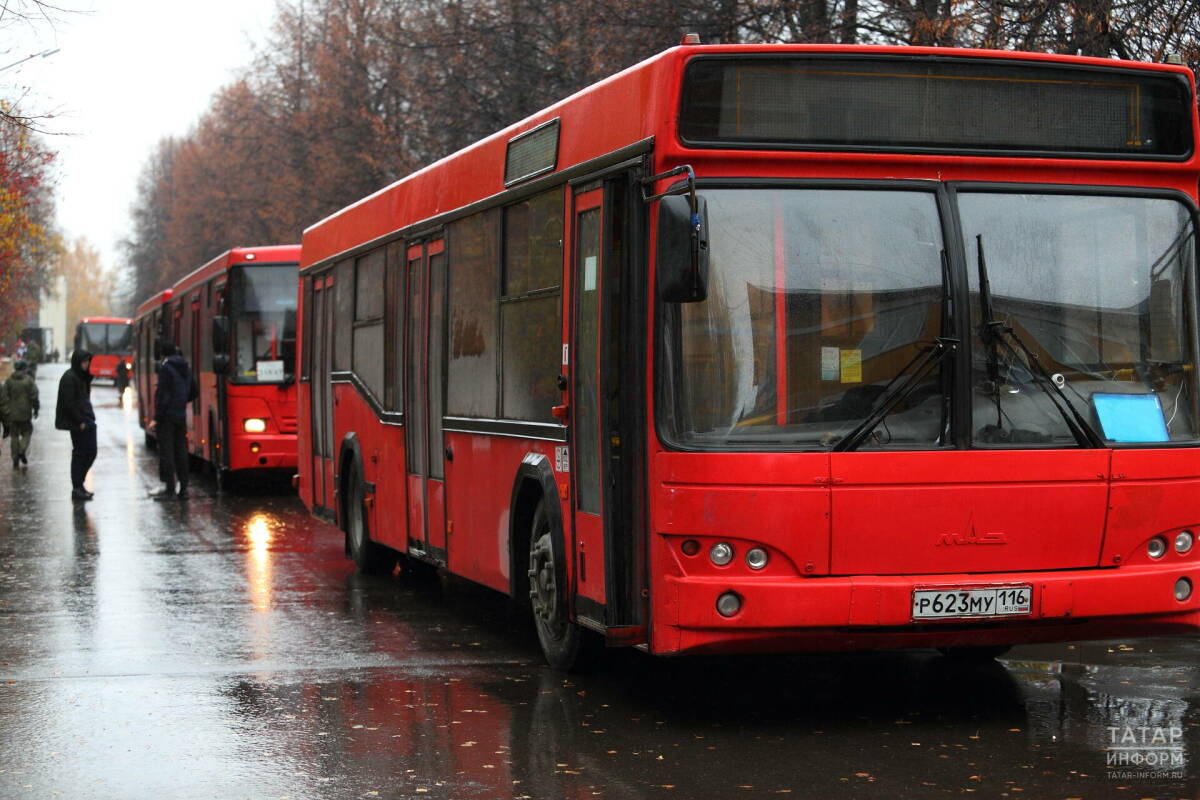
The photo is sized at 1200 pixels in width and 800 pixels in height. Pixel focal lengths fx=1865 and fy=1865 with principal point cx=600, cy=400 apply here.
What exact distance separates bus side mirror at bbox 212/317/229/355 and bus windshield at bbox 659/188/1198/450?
15.6 meters

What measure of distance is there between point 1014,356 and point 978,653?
2534 mm

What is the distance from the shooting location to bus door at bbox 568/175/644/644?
8.14 m

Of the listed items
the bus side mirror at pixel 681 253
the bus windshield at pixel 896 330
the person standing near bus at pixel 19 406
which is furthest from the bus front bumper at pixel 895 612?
the person standing near bus at pixel 19 406

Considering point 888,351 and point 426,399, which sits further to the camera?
point 426,399

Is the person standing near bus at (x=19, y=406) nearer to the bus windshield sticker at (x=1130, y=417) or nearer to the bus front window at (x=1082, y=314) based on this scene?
the bus front window at (x=1082, y=314)

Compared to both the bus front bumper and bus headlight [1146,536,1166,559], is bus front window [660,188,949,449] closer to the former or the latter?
the bus front bumper

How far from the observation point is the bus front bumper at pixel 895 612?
298 inches

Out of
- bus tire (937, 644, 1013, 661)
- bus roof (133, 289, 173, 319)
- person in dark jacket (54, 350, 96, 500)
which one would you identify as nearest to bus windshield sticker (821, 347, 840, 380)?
bus tire (937, 644, 1013, 661)

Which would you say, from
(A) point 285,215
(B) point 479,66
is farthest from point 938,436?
(A) point 285,215

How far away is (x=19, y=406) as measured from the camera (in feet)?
96.4

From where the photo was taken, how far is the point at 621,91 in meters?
8.30

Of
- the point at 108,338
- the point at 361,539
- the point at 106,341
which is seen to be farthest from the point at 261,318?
the point at 108,338

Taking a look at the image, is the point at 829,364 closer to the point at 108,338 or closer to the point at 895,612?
the point at 895,612

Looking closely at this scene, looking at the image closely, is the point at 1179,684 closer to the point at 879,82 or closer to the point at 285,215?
the point at 879,82
